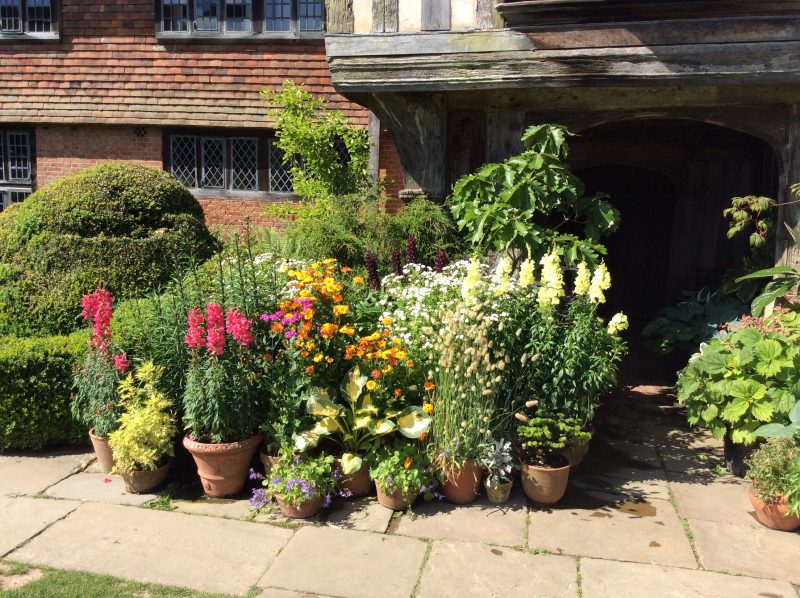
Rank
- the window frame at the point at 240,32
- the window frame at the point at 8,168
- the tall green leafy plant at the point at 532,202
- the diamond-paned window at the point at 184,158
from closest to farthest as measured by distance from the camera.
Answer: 1. the tall green leafy plant at the point at 532,202
2. the window frame at the point at 240,32
3. the diamond-paned window at the point at 184,158
4. the window frame at the point at 8,168

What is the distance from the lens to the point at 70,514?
442 centimetres

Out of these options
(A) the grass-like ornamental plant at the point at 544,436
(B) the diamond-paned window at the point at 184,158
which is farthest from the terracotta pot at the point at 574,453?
(B) the diamond-paned window at the point at 184,158

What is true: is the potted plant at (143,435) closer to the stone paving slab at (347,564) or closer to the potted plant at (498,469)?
the stone paving slab at (347,564)

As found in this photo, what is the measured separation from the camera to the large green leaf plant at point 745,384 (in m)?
4.64

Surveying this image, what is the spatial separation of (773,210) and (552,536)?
502cm

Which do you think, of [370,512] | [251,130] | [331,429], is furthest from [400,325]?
[251,130]

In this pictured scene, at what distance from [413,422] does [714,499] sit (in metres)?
2.12

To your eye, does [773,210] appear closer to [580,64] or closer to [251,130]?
[580,64]

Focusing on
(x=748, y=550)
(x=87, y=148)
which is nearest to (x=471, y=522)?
(x=748, y=550)

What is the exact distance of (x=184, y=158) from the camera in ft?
34.7

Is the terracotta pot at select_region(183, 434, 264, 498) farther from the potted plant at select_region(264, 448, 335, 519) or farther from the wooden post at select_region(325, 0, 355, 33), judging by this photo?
the wooden post at select_region(325, 0, 355, 33)

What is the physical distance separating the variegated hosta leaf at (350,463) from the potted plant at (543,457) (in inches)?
42.1

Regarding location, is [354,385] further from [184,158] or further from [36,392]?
[184,158]

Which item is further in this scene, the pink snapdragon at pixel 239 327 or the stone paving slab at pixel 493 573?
the pink snapdragon at pixel 239 327
